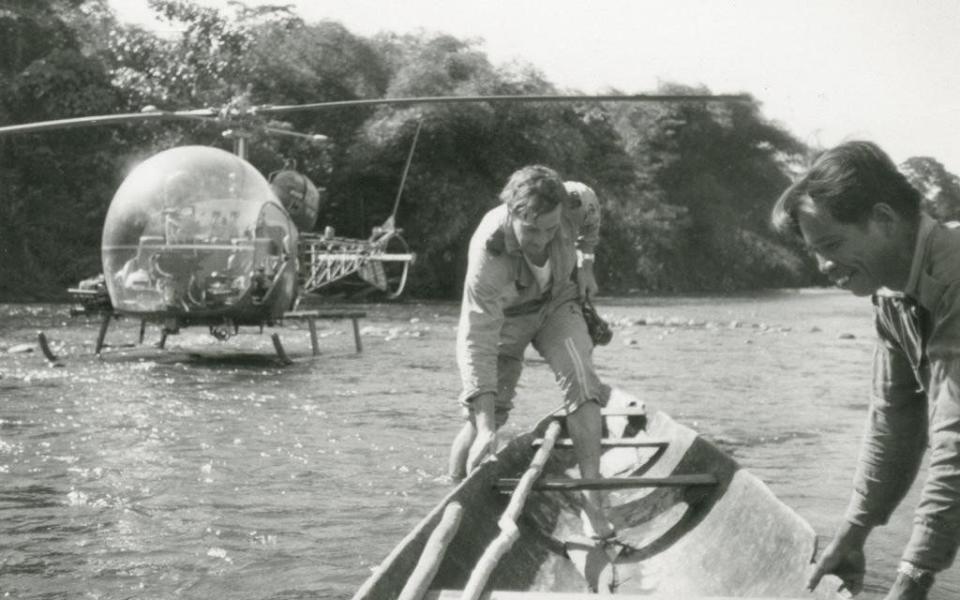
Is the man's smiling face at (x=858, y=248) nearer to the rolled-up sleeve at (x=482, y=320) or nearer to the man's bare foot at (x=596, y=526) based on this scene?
the man's bare foot at (x=596, y=526)

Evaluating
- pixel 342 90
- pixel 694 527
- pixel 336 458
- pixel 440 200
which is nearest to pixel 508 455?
pixel 694 527

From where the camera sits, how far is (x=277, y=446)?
9.65 metres

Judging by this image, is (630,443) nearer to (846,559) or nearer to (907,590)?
(846,559)

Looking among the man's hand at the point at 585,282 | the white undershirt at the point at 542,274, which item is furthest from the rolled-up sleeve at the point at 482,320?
the man's hand at the point at 585,282

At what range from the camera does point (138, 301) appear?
48.8 ft

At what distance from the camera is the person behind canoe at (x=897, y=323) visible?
2637 mm

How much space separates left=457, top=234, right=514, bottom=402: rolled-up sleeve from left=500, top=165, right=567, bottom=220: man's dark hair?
19.7 inches

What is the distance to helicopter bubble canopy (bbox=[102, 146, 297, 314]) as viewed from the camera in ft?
48.2

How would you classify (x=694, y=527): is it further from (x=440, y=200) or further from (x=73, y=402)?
(x=440, y=200)

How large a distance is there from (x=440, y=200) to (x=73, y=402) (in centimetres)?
2556

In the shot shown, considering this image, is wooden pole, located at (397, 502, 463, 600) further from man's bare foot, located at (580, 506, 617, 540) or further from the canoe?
man's bare foot, located at (580, 506, 617, 540)

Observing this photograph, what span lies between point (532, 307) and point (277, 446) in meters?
3.90

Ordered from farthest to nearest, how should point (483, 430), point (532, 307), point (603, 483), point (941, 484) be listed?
1. point (532, 307)
2. point (483, 430)
3. point (603, 483)
4. point (941, 484)

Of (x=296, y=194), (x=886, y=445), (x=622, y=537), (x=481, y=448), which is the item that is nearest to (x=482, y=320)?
(x=481, y=448)
